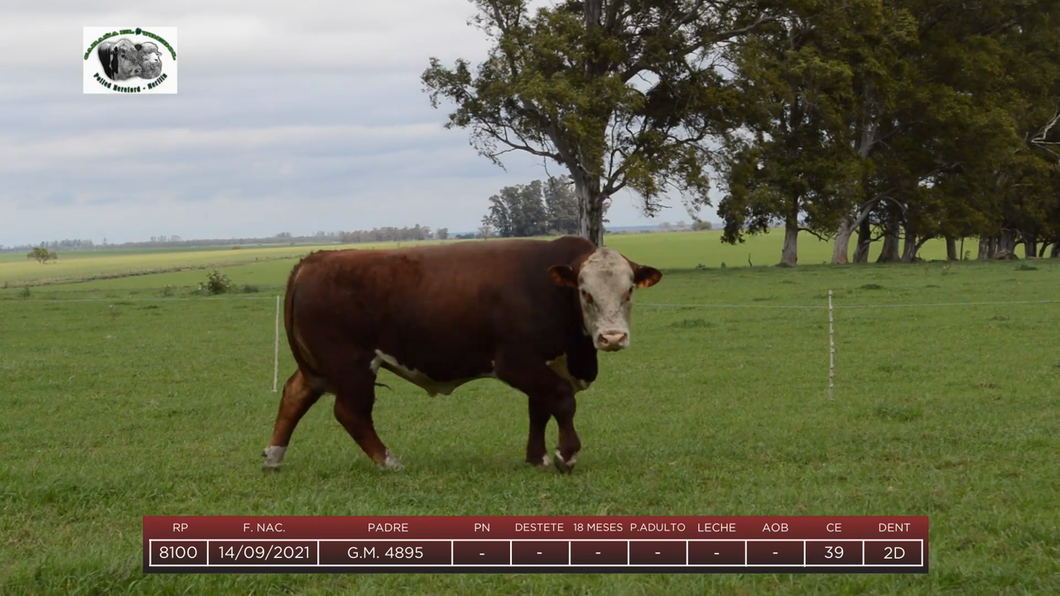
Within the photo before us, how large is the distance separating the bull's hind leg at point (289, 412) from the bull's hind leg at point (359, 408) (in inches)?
12.8

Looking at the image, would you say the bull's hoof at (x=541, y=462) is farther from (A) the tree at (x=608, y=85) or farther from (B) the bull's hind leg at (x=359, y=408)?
(A) the tree at (x=608, y=85)

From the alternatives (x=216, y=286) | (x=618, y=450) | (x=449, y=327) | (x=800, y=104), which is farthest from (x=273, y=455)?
(x=800, y=104)

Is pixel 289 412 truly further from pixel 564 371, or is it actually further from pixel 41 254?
pixel 41 254

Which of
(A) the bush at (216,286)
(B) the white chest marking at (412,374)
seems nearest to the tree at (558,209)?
(A) the bush at (216,286)

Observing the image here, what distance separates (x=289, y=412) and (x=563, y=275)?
2536 millimetres

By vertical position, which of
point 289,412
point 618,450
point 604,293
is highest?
point 604,293

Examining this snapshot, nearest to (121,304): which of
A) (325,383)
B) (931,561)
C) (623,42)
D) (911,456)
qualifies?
(623,42)

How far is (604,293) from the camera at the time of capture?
795 centimetres

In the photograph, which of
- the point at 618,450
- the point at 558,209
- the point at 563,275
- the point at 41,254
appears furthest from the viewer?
the point at 41,254

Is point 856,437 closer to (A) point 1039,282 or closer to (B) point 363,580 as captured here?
(B) point 363,580

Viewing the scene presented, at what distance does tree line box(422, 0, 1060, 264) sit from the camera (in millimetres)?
37594

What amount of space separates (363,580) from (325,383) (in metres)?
3.39
